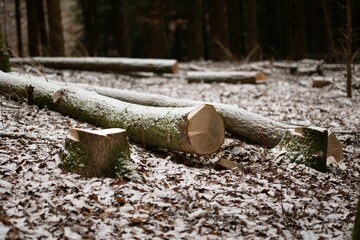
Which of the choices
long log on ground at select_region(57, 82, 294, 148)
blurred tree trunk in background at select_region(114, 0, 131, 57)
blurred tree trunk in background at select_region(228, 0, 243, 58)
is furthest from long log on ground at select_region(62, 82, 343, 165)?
blurred tree trunk in background at select_region(228, 0, 243, 58)

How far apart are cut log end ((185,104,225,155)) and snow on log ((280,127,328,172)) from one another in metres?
1.25

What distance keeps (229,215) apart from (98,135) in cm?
189

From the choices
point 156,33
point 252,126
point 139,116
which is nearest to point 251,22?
point 156,33

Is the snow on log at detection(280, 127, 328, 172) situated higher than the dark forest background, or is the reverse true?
the dark forest background

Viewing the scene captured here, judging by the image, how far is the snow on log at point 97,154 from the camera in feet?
15.1

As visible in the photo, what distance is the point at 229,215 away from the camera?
13.8 ft

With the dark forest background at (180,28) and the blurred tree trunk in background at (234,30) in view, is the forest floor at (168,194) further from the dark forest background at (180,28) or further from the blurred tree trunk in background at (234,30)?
the blurred tree trunk in background at (234,30)

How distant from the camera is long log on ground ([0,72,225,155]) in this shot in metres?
5.31

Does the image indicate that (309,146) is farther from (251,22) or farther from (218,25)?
(251,22)

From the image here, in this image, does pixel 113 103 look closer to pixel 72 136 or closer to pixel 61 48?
pixel 72 136

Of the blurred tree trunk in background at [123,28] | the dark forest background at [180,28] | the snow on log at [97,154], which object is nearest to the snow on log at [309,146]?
the snow on log at [97,154]

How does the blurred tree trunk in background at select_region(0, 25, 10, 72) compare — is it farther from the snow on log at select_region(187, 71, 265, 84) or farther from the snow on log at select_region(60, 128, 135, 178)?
the snow on log at select_region(187, 71, 265, 84)

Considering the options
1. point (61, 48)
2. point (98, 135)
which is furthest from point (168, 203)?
point (61, 48)

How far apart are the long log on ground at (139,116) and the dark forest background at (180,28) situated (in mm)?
4030
